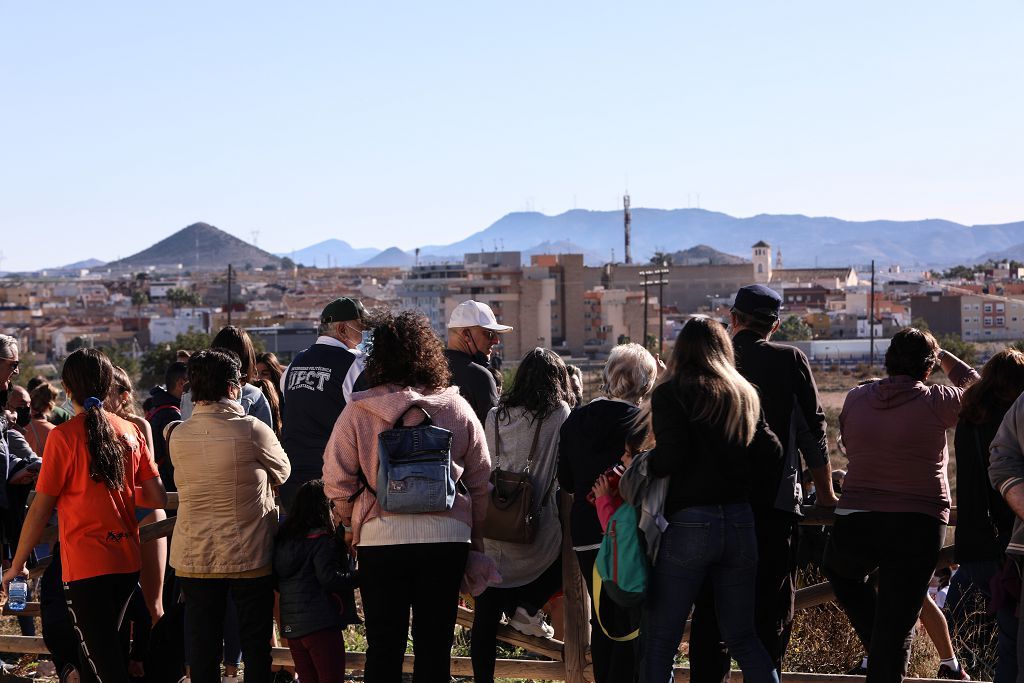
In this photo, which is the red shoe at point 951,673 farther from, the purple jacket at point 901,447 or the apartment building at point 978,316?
the apartment building at point 978,316

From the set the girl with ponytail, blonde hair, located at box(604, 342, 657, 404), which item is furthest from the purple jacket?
the girl with ponytail

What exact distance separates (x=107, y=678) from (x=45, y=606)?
1.45ft

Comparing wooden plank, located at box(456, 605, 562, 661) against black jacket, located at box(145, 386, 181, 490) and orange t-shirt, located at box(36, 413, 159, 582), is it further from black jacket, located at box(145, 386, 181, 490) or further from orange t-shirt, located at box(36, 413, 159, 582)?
black jacket, located at box(145, 386, 181, 490)

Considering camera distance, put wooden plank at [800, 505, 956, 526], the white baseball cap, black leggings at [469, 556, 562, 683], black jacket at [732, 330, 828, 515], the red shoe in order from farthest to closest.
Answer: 1. the white baseball cap
2. the red shoe
3. black leggings at [469, 556, 562, 683]
4. wooden plank at [800, 505, 956, 526]
5. black jacket at [732, 330, 828, 515]

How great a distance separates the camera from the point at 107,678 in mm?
3900

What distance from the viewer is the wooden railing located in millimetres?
3976

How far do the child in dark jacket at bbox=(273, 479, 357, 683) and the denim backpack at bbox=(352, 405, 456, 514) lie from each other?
0.58 meters

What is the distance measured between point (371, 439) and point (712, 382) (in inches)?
38.8

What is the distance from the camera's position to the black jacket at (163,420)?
4.98m

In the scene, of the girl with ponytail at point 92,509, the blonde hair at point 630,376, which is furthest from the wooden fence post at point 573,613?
the girl with ponytail at point 92,509

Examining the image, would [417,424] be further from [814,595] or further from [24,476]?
[24,476]

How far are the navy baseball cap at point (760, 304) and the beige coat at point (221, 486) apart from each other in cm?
157

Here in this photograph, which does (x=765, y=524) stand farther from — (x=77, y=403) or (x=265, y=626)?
(x=77, y=403)

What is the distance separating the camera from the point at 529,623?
13.8 ft
